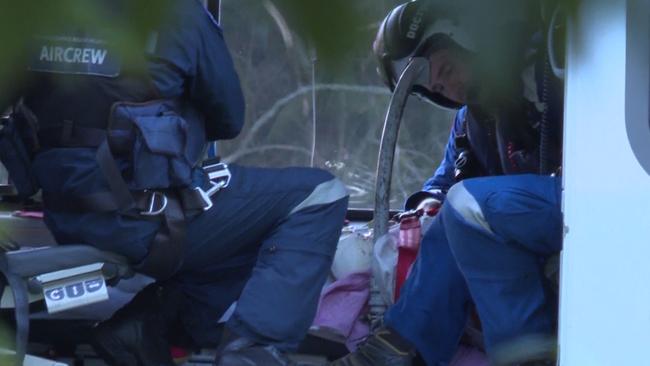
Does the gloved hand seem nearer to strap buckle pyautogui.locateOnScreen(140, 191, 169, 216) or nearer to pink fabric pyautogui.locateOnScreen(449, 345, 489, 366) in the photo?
pink fabric pyautogui.locateOnScreen(449, 345, 489, 366)

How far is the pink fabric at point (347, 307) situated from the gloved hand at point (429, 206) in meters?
0.29

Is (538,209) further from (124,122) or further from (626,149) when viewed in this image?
(124,122)

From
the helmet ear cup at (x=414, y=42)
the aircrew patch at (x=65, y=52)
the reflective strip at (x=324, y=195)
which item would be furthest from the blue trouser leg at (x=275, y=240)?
the aircrew patch at (x=65, y=52)

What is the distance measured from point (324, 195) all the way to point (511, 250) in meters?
0.50

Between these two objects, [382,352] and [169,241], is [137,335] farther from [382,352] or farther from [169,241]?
[382,352]

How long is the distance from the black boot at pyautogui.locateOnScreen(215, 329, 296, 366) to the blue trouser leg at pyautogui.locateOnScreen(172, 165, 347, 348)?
20 millimetres

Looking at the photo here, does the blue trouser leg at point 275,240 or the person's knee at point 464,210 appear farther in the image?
the blue trouser leg at point 275,240

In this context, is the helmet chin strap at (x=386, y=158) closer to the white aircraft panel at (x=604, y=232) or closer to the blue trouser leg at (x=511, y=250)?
the blue trouser leg at (x=511, y=250)

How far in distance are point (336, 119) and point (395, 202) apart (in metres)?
1.44

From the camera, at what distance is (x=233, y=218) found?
2.54 m

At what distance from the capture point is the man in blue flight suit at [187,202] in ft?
7.59

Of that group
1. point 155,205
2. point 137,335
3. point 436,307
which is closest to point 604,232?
point 436,307

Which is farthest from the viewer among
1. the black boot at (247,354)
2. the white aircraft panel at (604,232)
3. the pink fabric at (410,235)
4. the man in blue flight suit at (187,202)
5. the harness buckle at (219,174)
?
the pink fabric at (410,235)

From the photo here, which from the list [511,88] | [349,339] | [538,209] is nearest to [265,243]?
[349,339]
